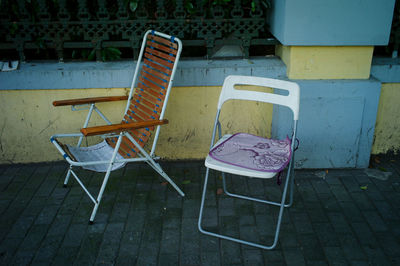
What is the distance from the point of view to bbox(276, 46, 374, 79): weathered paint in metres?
3.76

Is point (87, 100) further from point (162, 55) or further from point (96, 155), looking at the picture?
point (162, 55)

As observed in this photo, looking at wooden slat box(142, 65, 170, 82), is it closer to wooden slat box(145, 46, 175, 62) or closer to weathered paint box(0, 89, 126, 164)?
wooden slat box(145, 46, 175, 62)

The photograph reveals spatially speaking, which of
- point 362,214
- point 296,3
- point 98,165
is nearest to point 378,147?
point 362,214

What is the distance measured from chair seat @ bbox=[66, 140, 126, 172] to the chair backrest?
11 centimetres

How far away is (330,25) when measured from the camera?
360cm

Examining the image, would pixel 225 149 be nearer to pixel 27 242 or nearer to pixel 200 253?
pixel 200 253

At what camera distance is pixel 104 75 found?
3967 mm

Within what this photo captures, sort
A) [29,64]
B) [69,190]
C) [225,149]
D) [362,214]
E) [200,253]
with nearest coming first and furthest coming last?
[200,253]
[225,149]
[362,214]
[69,190]
[29,64]

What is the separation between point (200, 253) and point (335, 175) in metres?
1.81

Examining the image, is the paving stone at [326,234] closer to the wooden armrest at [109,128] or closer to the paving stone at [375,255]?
the paving stone at [375,255]

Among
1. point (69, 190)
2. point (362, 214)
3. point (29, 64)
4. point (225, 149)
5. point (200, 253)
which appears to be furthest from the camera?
point (29, 64)

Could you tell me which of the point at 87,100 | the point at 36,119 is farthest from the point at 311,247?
the point at 36,119

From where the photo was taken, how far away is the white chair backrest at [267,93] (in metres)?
3.02

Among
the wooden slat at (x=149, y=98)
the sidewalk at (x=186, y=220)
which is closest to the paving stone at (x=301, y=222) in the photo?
the sidewalk at (x=186, y=220)
